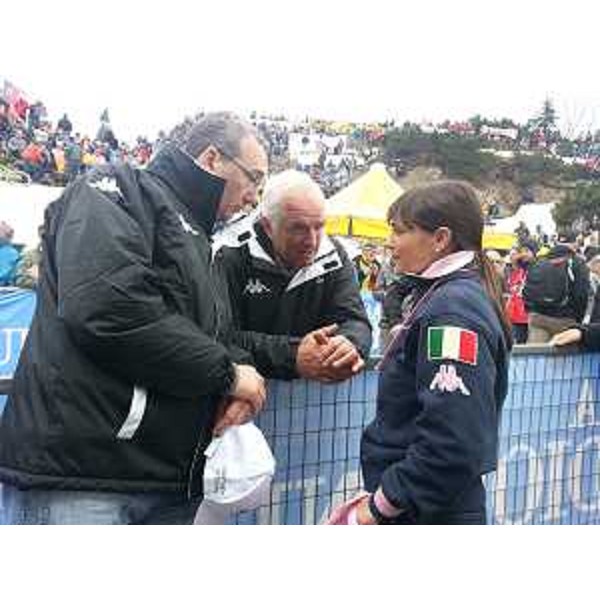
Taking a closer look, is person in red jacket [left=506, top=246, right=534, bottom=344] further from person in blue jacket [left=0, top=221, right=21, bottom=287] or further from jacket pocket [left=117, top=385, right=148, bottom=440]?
jacket pocket [left=117, top=385, right=148, bottom=440]

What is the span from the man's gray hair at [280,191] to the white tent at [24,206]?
13.2ft

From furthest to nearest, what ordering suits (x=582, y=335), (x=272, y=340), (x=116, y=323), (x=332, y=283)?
(x=582, y=335)
(x=332, y=283)
(x=272, y=340)
(x=116, y=323)

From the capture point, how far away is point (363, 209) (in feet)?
26.9

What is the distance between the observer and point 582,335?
119 inches

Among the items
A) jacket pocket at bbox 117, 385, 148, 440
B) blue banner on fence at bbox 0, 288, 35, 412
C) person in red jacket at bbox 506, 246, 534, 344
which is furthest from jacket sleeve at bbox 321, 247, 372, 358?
blue banner on fence at bbox 0, 288, 35, 412

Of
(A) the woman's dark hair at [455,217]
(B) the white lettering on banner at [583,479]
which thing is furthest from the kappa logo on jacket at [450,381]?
(B) the white lettering on banner at [583,479]

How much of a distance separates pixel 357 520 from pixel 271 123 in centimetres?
123

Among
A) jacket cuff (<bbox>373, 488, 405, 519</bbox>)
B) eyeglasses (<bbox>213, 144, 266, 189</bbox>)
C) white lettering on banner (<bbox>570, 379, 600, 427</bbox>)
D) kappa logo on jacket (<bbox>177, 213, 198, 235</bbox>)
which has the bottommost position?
white lettering on banner (<bbox>570, 379, 600, 427</bbox>)

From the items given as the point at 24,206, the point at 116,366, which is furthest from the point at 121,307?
the point at 24,206

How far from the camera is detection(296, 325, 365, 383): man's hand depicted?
2051 mm

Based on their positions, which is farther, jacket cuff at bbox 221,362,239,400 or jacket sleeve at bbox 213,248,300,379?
jacket sleeve at bbox 213,248,300,379

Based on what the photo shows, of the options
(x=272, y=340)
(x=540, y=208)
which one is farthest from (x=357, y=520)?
(x=540, y=208)

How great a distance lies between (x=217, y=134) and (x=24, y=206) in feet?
16.1

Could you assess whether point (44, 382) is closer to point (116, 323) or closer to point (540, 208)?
point (116, 323)
